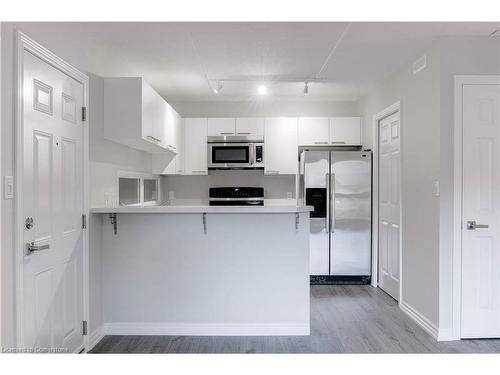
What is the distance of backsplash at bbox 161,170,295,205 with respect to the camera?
5.09 meters

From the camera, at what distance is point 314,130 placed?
4.77 metres

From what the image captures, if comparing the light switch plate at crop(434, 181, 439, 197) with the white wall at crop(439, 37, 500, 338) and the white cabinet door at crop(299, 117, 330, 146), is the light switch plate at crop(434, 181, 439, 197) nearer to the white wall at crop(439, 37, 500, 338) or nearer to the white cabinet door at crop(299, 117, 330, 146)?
the white wall at crop(439, 37, 500, 338)

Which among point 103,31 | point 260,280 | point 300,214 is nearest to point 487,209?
point 300,214

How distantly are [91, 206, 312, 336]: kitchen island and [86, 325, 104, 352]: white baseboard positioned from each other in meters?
0.06

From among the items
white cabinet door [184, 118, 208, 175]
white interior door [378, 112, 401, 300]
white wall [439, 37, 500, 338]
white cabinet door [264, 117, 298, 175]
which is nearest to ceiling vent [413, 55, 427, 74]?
white wall [439, 37, 500, 338]

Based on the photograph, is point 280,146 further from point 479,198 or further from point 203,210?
point 479,198

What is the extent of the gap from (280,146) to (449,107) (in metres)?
2.37

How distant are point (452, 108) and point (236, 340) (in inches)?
99.7

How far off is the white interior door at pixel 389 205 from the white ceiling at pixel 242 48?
0.65 metres

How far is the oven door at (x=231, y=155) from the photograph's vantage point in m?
4.72

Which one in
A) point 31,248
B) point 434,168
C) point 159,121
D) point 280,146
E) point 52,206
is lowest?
point 31,248

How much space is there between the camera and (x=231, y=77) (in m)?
3.84

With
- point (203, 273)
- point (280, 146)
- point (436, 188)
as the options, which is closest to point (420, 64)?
point (436, 188)

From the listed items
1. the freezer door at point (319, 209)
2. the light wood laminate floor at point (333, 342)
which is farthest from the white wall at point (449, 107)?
the freezer door at point (319, 209)
